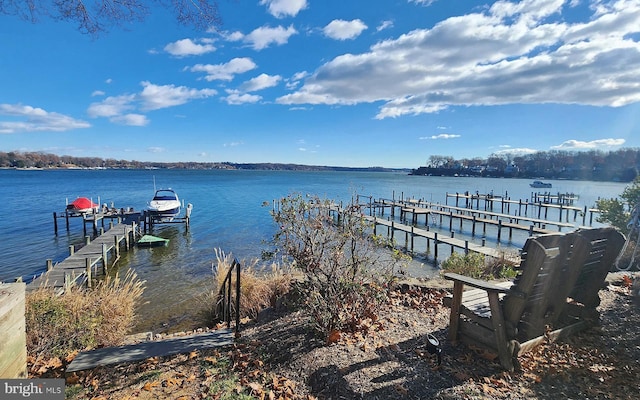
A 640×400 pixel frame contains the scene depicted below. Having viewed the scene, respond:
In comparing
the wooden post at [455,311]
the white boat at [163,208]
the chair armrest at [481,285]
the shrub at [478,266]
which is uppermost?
the chair armrest at [481,285]

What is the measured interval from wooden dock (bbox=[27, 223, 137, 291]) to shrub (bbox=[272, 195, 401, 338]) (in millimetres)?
5450

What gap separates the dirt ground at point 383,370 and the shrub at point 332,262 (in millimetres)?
307

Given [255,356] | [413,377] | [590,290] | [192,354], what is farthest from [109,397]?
[590,290]

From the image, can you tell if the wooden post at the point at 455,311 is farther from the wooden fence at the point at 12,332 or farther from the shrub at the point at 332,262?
the wooden fence at the point at 12,332

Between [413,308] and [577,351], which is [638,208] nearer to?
[577,351]

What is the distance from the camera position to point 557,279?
11.7 feet

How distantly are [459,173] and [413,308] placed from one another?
578 feet

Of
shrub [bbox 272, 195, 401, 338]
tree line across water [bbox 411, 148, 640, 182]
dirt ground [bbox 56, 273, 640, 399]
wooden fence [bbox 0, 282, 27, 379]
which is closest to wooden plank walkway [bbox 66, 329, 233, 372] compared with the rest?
dirt ground [bbox 56, 273, 640, 399]

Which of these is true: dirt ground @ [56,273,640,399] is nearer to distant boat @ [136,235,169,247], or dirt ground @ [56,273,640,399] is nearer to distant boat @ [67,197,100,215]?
distant boat @ [136,235,169,247]

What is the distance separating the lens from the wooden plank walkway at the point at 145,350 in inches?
166

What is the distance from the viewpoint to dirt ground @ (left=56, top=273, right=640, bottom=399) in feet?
10.8

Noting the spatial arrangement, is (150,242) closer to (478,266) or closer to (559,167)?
(478,266)

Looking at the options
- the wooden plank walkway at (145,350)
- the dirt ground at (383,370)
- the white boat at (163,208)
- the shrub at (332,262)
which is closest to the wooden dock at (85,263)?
the wooden plank walkway at (145,350)

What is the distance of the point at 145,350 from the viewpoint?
14.9 feet
